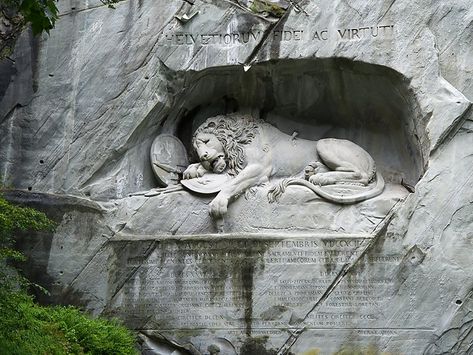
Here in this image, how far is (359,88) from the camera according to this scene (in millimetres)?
11047

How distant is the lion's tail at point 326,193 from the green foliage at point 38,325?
8.39 ft

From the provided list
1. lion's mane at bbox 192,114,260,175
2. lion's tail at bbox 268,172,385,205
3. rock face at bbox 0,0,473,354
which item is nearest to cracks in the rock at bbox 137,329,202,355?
rock face at bbox 0,0,473,354

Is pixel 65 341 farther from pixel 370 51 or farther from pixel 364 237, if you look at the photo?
pixel 370 51

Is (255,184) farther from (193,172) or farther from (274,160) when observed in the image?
(193,172)

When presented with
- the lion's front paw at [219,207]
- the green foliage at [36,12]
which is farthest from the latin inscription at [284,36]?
the green foliage at [36,12]

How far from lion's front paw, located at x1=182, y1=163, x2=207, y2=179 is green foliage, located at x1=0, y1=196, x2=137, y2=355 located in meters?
2.22

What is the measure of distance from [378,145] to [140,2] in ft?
12.6

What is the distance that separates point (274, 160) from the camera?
11.0 m

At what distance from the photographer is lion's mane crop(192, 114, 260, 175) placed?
36.1 feet

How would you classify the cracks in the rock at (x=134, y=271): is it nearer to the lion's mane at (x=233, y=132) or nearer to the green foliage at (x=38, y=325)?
the green foliage at (x=38, y=325)

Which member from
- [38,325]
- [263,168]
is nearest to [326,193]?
[263,168]

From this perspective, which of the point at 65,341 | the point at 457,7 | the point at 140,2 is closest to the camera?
the point at 65,341

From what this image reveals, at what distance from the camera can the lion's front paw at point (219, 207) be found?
408 inches

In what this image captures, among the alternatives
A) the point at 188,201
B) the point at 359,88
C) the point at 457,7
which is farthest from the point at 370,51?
the point at 188,201
